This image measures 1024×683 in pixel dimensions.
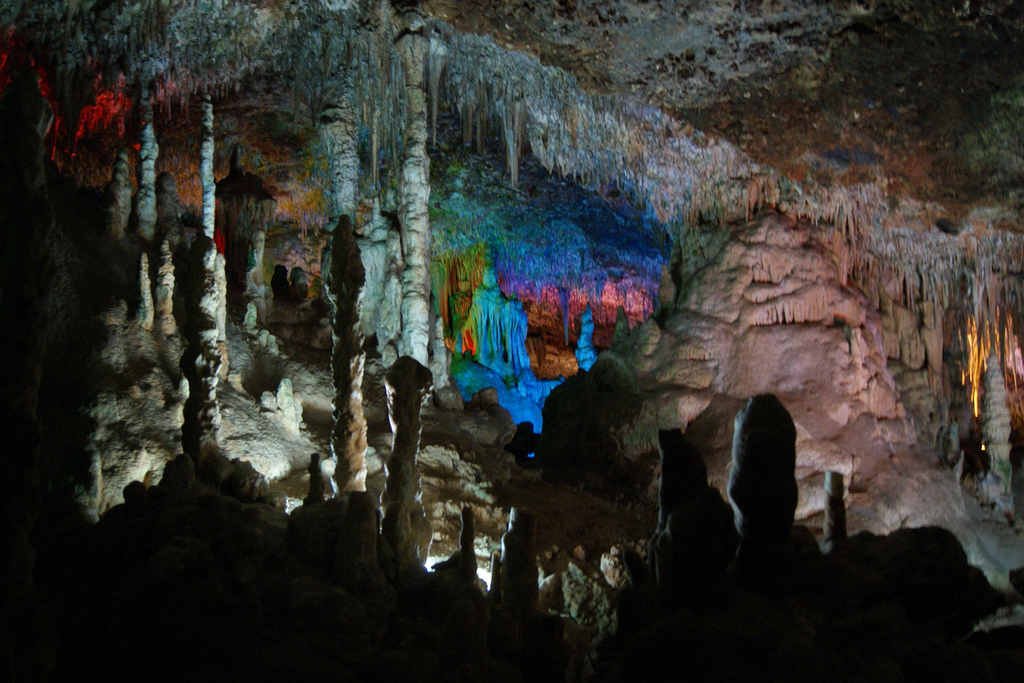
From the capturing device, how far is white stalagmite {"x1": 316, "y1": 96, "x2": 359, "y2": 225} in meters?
13.1

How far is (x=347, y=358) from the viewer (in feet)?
26.1

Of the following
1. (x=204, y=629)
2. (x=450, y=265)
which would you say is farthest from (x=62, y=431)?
(x=450, y=265)

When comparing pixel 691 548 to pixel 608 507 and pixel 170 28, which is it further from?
pixel 170 28

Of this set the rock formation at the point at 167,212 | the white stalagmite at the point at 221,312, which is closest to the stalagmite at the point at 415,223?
the white stalagmite at the point at 221,312

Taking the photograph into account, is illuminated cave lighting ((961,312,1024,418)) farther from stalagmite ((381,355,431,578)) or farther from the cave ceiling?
stalagmite ((381,355,431,578))

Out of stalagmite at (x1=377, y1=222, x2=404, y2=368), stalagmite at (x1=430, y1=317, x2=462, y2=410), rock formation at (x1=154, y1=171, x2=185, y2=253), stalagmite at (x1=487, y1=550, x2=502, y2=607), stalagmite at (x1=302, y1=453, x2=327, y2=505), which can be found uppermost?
rock formation at (x1=154, y1=171, x2=185, y2=253)

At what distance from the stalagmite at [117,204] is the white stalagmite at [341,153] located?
3.73 meters

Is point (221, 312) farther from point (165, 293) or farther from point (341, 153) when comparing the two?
point (341, 153)

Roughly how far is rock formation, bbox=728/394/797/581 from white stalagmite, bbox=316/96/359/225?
32.5 ft

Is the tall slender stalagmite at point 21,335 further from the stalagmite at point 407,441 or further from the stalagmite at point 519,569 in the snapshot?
the stalagmite at point 519,569

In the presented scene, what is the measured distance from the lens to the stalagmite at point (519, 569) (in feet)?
22.1

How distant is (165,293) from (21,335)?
18.1ft

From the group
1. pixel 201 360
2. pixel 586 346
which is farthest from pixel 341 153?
pixel 586 346

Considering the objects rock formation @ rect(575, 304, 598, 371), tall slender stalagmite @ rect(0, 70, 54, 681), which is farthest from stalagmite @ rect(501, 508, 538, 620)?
rock formation @ rect(575, 304, 598, 371)
